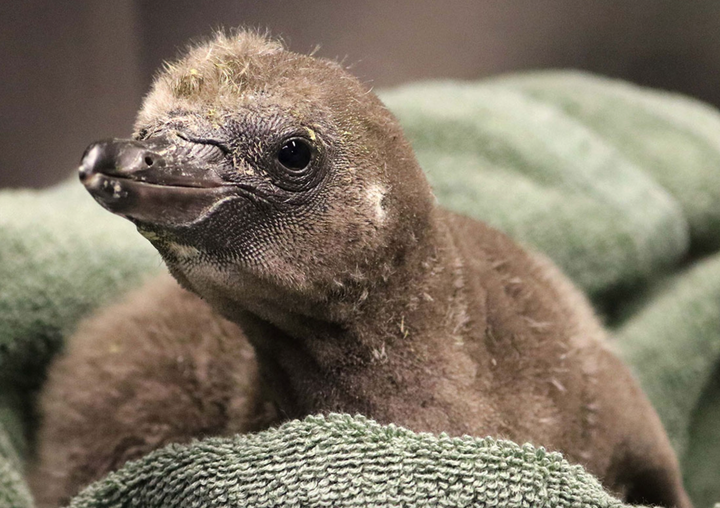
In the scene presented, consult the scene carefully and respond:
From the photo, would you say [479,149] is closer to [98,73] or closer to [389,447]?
[98,73]

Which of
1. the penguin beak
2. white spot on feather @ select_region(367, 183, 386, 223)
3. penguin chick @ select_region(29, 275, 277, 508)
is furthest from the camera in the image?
penguin chick @ select_region(29, 275, 277, 508)

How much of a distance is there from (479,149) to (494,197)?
17 centimetres

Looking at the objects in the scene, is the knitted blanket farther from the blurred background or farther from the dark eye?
the dark eye

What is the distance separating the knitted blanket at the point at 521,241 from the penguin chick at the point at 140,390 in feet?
0.29

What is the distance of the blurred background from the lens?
5.26 ft

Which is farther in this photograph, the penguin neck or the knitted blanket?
the penguin neck

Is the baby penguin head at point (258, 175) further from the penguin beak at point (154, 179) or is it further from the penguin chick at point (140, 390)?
the penguin chick at point (140, 390)

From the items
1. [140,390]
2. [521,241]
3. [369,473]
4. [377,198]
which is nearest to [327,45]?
[521,241]

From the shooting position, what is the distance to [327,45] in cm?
189

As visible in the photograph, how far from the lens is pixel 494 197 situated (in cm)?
169

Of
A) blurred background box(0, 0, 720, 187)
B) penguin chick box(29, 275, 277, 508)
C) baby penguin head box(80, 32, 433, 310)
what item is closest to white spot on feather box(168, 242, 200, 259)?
baby penguin head box(80, 32, 433, 310)

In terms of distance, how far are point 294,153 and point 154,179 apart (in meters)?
0.14

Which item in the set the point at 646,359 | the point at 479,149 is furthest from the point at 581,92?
the point at 646,359

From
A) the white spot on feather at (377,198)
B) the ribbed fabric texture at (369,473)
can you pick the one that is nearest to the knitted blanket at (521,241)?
the ribbed fabric texture at (369,473)
